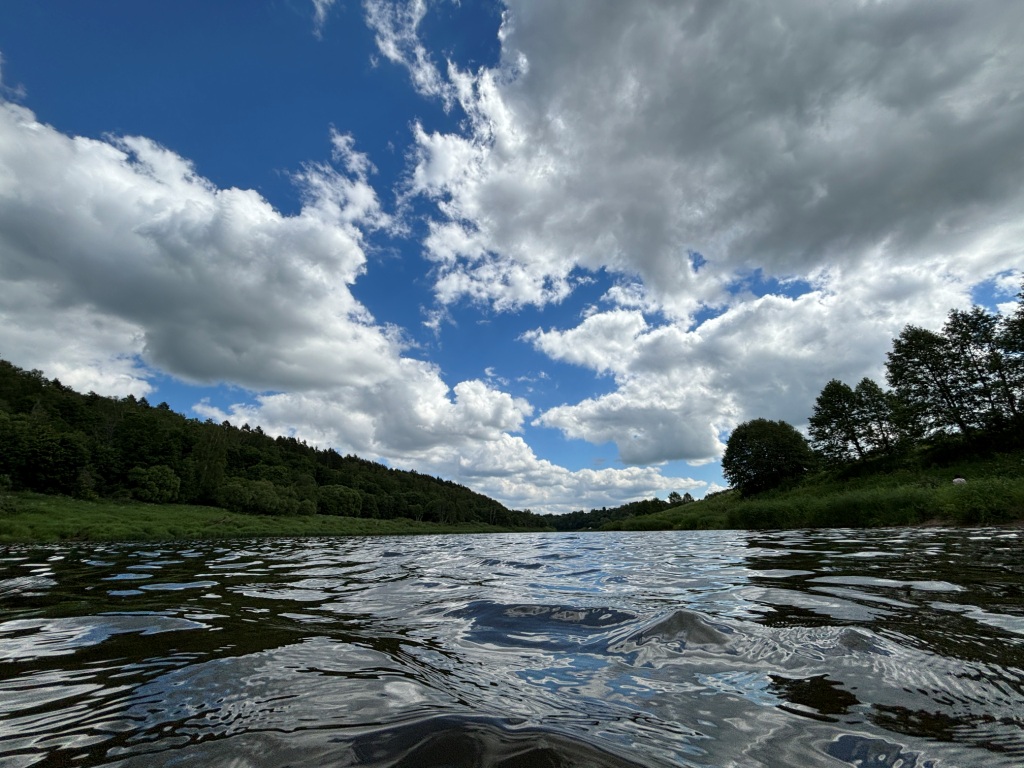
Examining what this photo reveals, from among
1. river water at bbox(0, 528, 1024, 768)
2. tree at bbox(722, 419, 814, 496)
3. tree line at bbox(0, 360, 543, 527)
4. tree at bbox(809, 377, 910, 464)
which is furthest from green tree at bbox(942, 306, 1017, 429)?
tree line at bbox(0, 360, 543, 527)

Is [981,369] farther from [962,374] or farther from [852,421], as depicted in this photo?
[852,421]

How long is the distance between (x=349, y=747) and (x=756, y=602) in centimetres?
509

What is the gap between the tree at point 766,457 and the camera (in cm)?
6712

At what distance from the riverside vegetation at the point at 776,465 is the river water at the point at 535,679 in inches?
795

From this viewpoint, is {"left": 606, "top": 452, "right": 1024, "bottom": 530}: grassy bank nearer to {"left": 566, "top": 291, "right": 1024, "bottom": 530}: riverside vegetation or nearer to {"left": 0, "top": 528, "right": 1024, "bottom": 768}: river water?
{"left": 566, "top": 291, "right": 1024, "bottom": 530}: riverside vegetation

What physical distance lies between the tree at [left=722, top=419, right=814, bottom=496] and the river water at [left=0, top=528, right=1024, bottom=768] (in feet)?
228

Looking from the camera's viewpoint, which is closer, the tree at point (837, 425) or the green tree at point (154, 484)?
the tree at point (837, 425)

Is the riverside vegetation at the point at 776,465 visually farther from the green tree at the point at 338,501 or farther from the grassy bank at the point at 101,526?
the green tree at the point at 338,501

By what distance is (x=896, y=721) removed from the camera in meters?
2.16

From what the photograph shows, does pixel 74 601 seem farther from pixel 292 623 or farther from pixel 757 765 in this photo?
pixel 757 765

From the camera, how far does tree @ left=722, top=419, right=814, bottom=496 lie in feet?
220

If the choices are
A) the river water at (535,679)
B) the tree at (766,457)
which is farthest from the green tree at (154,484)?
the tree at (766,457)

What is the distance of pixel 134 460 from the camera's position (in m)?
77.6

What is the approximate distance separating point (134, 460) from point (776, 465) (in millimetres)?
103276
